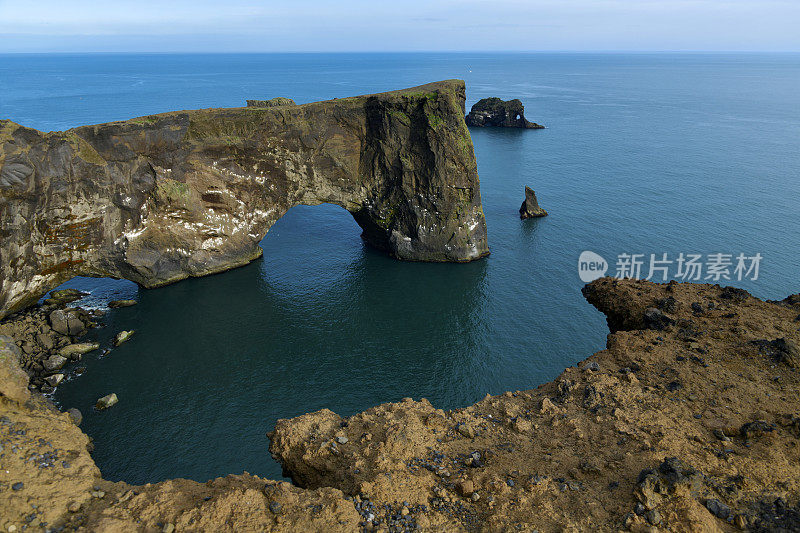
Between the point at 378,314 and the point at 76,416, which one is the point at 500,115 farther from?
the point at 76,416

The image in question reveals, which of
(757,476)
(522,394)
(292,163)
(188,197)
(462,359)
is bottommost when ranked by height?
(462,359)

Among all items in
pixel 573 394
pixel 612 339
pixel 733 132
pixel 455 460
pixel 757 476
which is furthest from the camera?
pixel 733 132

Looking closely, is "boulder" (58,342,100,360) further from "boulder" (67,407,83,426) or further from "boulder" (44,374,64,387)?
"boulder" (67,407,83,426)

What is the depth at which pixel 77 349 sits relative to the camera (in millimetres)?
40594

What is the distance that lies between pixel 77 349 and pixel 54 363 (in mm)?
2359

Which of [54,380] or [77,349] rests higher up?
[77,349]

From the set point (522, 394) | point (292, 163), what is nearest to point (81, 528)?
point (522, 394)

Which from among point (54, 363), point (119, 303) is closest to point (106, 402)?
point (54, 363)

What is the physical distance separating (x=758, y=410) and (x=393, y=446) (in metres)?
18.9

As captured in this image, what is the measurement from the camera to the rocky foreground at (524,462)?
681 inches

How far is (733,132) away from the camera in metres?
126

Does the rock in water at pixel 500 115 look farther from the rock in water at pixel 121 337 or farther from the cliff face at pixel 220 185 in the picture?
the rock in water at pixel 121 337

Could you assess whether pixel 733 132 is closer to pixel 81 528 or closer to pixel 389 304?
pixel 389 304

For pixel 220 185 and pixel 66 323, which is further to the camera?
pixel 220 185
